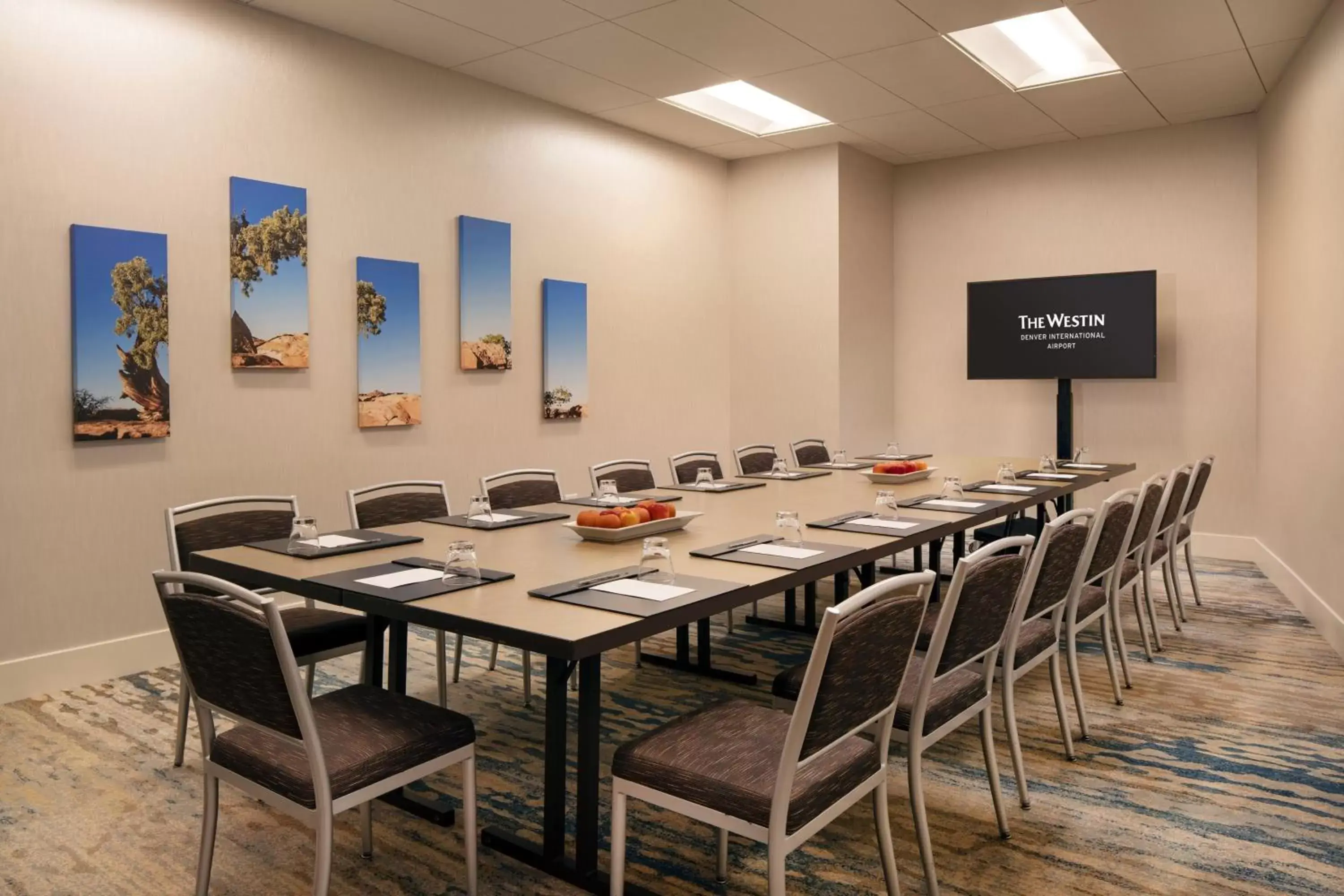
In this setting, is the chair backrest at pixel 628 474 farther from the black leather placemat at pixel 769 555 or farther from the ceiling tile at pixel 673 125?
the ceiling tile at pixel 673 125

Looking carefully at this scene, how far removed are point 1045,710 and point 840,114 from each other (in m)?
4.75

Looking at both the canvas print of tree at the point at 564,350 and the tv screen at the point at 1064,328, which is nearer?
the canvas print of tree at the point at 564,350

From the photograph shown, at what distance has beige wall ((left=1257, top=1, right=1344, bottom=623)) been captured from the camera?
16.1 feet

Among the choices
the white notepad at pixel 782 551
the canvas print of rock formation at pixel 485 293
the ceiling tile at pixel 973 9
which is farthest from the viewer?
the canvas print of rock formation at pixel 485 293

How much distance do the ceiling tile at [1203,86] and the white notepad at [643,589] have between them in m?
5.48

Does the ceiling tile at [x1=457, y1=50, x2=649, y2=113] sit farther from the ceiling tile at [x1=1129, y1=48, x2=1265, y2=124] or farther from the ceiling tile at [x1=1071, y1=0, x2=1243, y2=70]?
A: the ceiling tile at [x1=1129, y1=48, x2=1265, y2=124]

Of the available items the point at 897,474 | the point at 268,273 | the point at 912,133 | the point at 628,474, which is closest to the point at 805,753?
the point at 897,474

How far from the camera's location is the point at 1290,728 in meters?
3.78

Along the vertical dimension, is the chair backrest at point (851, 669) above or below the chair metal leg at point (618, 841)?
above

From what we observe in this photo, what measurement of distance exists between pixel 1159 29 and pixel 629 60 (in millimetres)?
3029

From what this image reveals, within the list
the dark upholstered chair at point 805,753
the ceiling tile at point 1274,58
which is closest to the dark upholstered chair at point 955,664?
the dark upholstered chair at point 805,753

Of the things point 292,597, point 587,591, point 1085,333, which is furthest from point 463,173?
point 1085,333

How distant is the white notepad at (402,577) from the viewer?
2535 millimetres

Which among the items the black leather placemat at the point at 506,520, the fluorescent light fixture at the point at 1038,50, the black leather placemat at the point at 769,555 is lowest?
the black leather placemat at the point at 769,555
